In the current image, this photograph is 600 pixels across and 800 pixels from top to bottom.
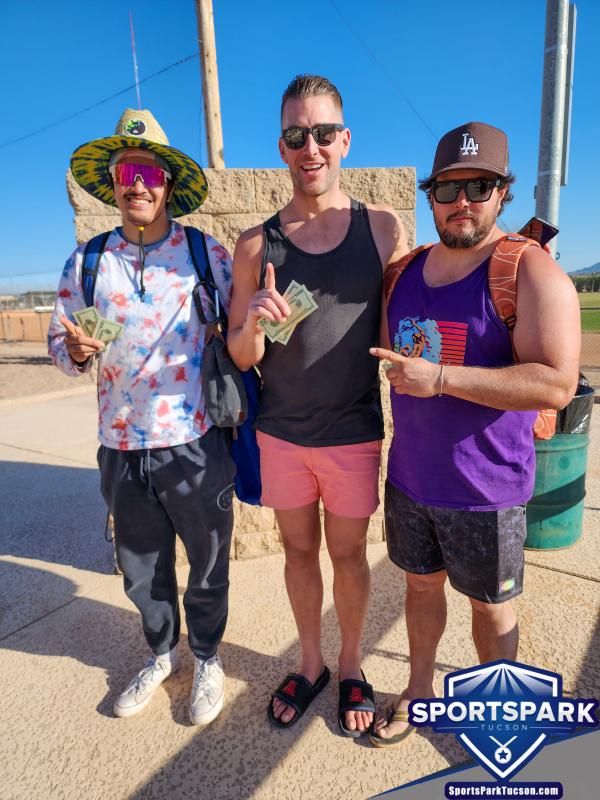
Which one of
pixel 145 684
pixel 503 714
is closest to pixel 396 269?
pixel 503 714

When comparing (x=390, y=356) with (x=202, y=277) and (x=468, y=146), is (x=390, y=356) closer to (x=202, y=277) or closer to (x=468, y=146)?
(x=468, y=146)

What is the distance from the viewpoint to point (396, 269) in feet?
6.30

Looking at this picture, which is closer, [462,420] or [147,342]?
[462,420]

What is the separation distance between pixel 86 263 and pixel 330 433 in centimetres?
117

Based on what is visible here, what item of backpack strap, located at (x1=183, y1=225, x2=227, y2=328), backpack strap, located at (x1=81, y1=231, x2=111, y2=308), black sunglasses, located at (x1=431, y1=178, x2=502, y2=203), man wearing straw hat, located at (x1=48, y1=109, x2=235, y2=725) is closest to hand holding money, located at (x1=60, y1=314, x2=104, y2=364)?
man wearing straw hat, located at (x1=48, y1=109, x2=235, y2=725)

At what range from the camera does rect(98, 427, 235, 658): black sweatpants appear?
6.81ft

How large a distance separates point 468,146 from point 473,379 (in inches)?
30.1

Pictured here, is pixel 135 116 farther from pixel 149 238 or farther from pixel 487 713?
pixel 487 713

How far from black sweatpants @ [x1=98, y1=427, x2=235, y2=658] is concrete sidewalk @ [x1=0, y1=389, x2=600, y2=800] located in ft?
1.19

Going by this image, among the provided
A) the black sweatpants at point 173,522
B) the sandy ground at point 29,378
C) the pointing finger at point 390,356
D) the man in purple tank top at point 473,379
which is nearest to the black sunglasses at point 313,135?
the man in purple tank top at point 473,379

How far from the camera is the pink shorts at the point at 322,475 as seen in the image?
2.05 metres

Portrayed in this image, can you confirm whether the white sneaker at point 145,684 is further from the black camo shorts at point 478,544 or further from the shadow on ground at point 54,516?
the black camo shorts at point 478,544

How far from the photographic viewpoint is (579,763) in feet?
5.85

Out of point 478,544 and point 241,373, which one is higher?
point 241,373
